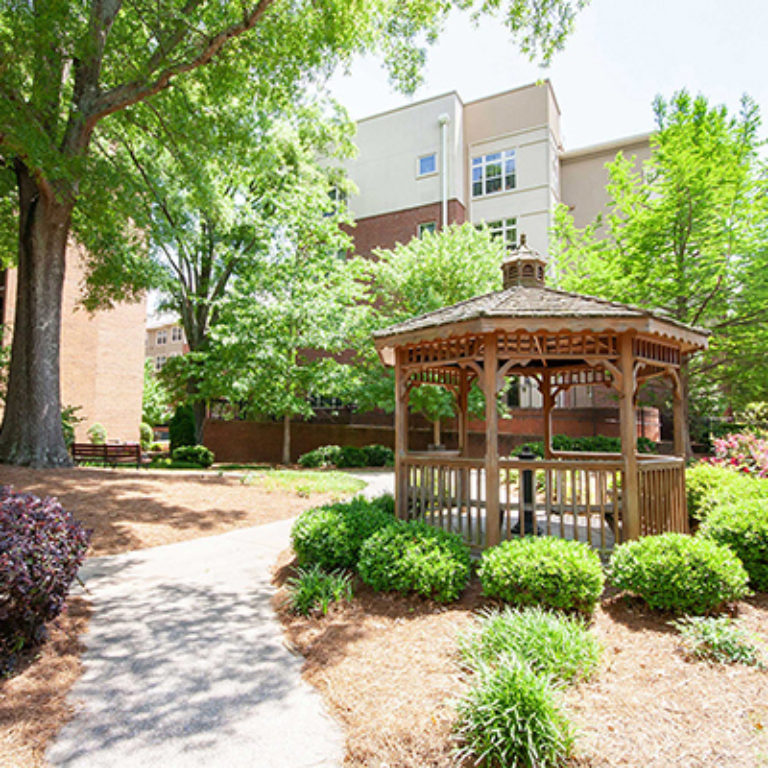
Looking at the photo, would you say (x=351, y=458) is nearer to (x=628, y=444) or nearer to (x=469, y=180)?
(x=628, y=444)

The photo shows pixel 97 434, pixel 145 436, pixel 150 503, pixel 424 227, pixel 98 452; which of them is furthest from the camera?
pixel 145 436

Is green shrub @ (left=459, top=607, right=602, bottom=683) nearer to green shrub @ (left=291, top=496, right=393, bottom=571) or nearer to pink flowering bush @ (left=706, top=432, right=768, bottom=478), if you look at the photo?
green shrub @ (left=291, top=496, right=393, bottom=571)

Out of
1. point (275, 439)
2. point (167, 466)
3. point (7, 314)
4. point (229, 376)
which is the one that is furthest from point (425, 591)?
point (7, 314)

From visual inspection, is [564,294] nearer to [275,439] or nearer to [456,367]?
[456,367]

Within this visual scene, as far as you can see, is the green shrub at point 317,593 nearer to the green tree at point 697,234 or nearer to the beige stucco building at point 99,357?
the green tree at point 697,234

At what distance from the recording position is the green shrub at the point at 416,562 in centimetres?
509

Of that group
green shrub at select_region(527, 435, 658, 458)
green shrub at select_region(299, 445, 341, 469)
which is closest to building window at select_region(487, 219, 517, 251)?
green shrub at select_region(527, 435, 658, 458)

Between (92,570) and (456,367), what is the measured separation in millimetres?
6253

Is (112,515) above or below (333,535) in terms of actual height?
below

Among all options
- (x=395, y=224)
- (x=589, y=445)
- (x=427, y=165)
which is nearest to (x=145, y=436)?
(x=395, y=224)

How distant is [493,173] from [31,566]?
79.9ft

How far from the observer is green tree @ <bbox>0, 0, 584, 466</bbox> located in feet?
33.3

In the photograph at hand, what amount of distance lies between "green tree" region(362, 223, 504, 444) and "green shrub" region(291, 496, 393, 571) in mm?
11782

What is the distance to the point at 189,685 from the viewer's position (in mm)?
3756
